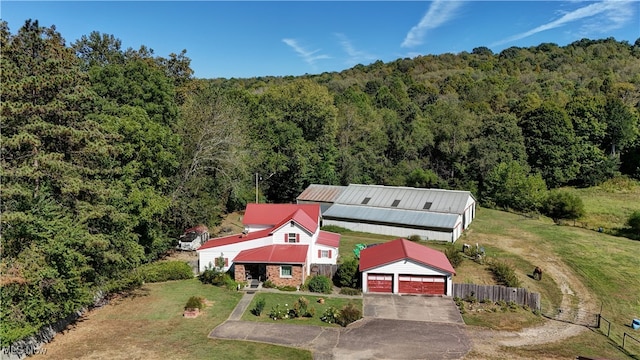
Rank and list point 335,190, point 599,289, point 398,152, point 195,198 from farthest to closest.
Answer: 1. point 398,152
2. point 335,190
3. point 195,198
4. point 599,289

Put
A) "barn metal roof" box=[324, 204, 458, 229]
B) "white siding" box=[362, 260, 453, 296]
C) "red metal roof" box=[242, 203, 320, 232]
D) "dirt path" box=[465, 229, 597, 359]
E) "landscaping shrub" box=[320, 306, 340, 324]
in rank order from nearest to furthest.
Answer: "dirt path" box=[465, 229, 597, 359] → "landscaping shrub" box=[320, 306, 340, 324] → "white siding" box=[362, 260, 453, 296] → "red metal roof" box=[242, 203, 320, 232] → "barn metal roof" box=[324, 204, 458, 229]

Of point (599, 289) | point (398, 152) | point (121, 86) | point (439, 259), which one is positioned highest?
point (121, 86)

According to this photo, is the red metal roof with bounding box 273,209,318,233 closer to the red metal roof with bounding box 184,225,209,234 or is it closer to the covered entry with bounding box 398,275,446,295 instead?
the covered entry with bounding box 398,275,446,295

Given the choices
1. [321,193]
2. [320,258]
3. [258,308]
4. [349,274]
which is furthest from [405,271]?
[321,193]

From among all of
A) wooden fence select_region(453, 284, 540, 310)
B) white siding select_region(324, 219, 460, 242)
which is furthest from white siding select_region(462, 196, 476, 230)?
wooden fence select_region(453, 284, 540, 310)

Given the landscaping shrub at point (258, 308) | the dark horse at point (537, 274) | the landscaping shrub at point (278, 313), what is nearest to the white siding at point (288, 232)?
the landscaping shrub at point (258, 308)

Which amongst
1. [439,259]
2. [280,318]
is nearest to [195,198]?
[280,318]

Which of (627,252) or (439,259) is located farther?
(627,252)

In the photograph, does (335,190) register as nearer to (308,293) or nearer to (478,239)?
(478,239)
